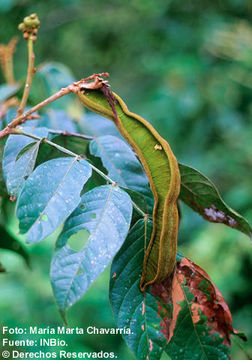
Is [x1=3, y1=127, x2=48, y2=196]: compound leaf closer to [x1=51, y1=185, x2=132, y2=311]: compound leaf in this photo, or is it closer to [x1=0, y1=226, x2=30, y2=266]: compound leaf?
[x1=51, y1=185, x2=132, y2=311]: compound leaf

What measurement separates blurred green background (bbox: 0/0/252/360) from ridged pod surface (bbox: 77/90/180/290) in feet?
4.50

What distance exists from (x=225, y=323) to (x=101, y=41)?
13.3ft

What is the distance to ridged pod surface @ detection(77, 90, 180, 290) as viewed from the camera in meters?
0.64

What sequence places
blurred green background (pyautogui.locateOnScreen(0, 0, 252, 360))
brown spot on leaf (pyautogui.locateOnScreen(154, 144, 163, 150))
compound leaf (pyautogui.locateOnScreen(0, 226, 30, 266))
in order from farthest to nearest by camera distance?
blurred green background (pyautogui.locateOnScreen(0, 0, 252, 360))
compound leaf (pyautogui.locateOnScreen(0, 226, 30, 266))
brown spot on leaf (pyautogui.locateOnScreen(154, 144, 163, 150))

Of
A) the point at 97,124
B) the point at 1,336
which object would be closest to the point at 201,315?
the point at 97,124

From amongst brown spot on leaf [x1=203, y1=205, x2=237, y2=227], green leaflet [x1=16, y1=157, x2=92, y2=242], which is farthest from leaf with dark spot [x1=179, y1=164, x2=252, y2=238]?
green leaflet [x1=16, y1=157, x2=92, y2=242]

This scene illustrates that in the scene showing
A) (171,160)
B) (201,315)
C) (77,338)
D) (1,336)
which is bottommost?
(1,336)

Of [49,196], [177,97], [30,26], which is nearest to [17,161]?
[49,196]

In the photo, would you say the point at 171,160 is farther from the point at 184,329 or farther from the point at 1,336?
the point at 1,336

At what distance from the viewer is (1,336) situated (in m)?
2.11

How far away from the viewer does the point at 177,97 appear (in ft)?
10.8

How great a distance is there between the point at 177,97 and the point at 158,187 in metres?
2.77

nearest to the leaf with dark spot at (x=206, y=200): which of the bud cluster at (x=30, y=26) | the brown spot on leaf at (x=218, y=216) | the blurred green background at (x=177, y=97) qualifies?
the brown spot on leaf at (x=218, y=216)

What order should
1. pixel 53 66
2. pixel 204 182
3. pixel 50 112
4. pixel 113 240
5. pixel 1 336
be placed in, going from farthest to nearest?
pixel 1 336 < pixel 53 66 < pixel 50 112 < pixel 204 182 < pixel 113 240
